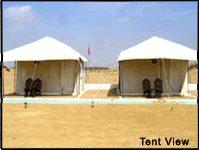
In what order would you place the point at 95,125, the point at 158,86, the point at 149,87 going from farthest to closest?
the point at 149,87 → the point at 158,86 → the point at 95,125

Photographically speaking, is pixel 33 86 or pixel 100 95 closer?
pixel 33 86

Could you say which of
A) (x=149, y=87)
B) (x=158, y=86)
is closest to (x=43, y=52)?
(x=149, y=87)

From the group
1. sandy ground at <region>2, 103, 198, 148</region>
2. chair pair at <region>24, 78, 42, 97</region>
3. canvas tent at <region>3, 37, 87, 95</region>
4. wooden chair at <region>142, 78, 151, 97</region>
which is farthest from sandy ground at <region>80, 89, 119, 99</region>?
chair pair at <region>24, 78, 42, 97</region>

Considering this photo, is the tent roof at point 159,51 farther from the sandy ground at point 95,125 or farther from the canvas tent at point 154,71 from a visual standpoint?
the sandy ground at point 95,125

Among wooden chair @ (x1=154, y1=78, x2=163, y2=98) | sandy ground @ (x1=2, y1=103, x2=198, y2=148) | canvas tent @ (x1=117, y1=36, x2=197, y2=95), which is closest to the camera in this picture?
sandy ground @ (x1=2, y1=103, x2=198, y2=148)

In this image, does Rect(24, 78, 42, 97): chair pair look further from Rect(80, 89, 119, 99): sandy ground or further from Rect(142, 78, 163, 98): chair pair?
Rect(142, 78, 163, 98): chair pair

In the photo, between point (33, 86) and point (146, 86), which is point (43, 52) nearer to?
point (33, 86)

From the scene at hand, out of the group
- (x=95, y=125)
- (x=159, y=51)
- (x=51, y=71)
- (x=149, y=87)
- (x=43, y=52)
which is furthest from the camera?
(x=51, y=71)

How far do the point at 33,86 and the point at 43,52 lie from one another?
1762mm

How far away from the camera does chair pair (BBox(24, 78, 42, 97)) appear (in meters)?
10.5

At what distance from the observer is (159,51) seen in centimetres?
959

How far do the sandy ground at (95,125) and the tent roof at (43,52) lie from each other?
2.48 m

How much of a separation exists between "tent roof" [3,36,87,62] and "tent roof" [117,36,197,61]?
264cm

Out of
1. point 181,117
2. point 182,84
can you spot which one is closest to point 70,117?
point 181,117
